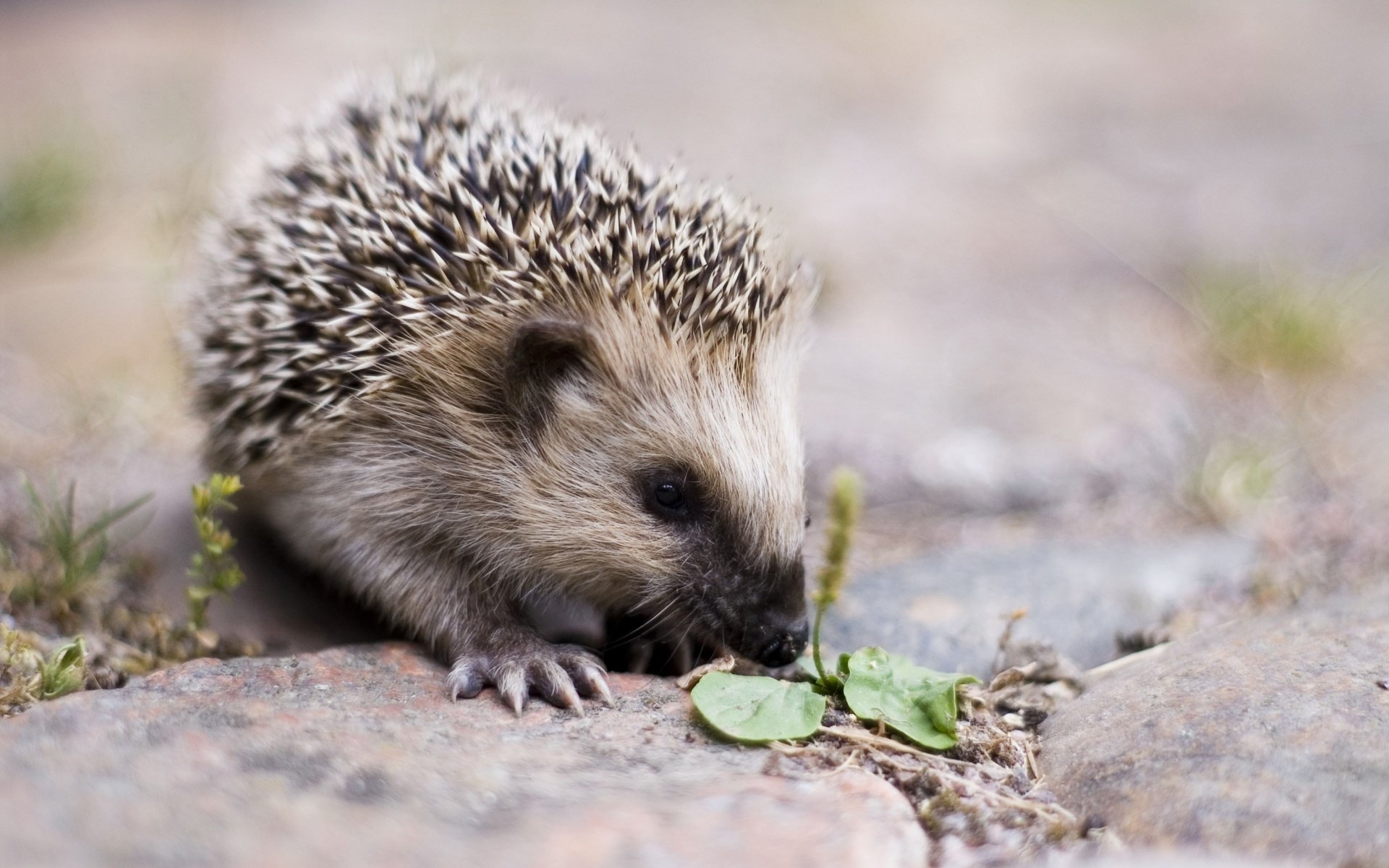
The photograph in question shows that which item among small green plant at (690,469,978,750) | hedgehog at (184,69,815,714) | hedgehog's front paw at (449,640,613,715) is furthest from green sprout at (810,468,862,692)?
hedgehog's front paw at (449,640,613,715)

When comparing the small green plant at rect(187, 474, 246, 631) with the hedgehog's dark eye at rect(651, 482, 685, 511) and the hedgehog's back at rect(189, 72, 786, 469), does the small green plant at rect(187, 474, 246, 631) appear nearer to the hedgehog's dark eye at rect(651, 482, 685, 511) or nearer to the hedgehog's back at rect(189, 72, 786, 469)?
the hedgehog's back at rect(189, 72, 786, 469)

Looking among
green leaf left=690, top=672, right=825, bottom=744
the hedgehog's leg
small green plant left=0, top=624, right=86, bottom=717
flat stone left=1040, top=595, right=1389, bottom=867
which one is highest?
flat stone left=1040, top=595, right=1389, bottom=867

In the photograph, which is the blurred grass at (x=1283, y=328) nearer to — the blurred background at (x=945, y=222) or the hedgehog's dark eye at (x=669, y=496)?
the blurred background at (x=945, y=222)

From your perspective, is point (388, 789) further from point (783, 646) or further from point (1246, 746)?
point (1246, 746)

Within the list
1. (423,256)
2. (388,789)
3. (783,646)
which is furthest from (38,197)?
(388,789)

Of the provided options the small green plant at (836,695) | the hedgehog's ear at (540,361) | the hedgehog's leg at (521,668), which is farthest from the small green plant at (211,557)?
the small green plant at (836,695)

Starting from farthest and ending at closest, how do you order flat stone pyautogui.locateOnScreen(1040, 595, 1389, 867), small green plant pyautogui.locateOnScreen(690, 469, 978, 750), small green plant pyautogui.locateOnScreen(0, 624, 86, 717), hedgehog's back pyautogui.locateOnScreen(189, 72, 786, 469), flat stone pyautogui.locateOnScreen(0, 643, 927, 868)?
hedgehog's back pyautogui.locateOnScreen(189, 72, 786, 469), small green plant pyautogui.locateOnScreen(0, 624, 86, 717), small green plant pyautogui.locateOnScreen(690, 469, 978, 750), flat stone pyautogui.locateOnScreen(1040, 595, 1389, 867), flat stone pyautogui.locateOnScreen(0, 643, 927, 868)
